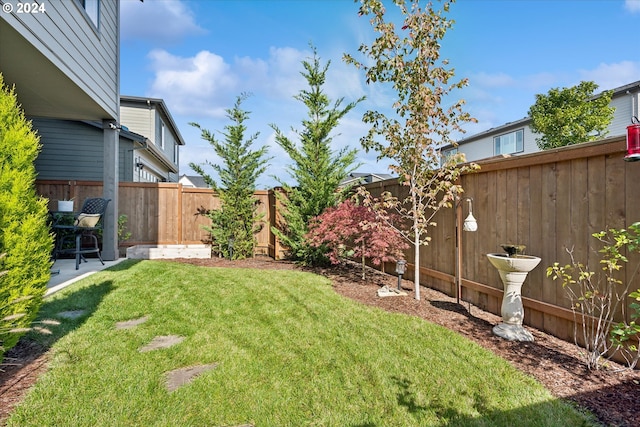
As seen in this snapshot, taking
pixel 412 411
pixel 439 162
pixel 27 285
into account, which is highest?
pixel 439 162

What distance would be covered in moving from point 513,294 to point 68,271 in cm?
631

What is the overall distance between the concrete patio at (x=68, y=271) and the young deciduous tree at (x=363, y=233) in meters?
3.69

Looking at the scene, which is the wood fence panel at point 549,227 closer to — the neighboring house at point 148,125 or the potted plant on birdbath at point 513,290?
the potted plant on birdbath at point 513,290

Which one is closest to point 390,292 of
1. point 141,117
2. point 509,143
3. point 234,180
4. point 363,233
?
point 363,233

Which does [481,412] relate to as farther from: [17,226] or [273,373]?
[17,226]

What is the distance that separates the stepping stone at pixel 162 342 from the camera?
2861 mm

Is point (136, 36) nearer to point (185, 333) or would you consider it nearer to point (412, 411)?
point (185, 333)

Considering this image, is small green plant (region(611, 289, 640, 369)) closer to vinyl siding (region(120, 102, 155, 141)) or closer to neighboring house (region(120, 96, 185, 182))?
neighboring house (region(120, 96, 185, 182))

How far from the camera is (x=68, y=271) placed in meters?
5.36

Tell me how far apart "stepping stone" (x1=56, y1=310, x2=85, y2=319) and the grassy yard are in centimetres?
9

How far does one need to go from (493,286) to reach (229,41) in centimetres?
891

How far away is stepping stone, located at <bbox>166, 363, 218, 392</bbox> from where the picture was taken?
2.29m

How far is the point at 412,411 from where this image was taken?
6.73ft

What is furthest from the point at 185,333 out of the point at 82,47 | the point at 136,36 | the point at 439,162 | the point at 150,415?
the point at 136,36
